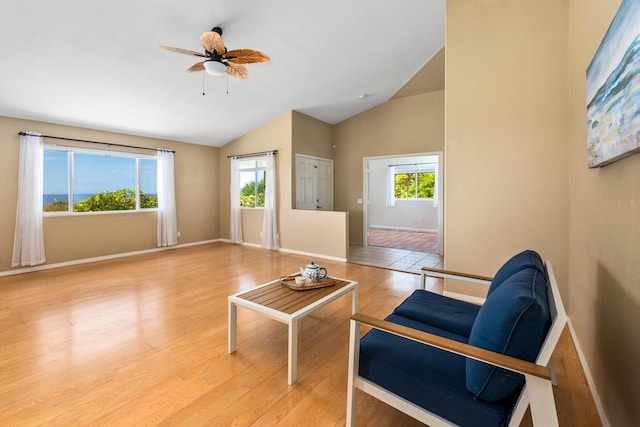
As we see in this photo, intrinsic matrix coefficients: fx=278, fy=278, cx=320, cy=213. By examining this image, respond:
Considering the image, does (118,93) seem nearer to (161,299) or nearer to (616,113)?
(161,299)

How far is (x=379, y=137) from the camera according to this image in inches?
240

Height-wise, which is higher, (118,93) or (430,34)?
(430,34)

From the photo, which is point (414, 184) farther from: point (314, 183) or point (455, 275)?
point (455, 275)

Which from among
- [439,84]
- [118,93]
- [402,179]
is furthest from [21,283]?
[402,179]

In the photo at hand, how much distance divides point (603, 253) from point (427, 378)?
133 centimetres

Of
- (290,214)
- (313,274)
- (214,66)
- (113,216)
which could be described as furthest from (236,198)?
(313,274)

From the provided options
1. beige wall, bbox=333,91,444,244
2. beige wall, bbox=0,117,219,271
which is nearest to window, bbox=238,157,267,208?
beige wall, bbox=0,117,219,271

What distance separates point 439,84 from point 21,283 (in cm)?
726

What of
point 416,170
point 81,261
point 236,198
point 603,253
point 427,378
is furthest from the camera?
point 416,170

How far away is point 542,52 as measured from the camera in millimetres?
2643

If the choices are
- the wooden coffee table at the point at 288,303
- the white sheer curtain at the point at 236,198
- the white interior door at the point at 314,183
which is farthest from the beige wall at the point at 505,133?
the white sheer curtain at the point at 236,198

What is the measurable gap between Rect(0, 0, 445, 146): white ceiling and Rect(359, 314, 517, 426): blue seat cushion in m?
3.26

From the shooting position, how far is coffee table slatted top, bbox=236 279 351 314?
1982 mm

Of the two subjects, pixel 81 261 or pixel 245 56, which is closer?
pixel 245 56
